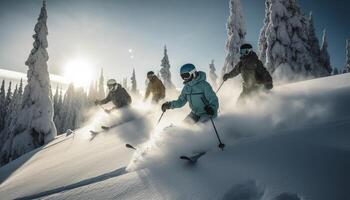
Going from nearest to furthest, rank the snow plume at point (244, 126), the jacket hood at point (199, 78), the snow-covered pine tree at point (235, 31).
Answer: the snow plume at point (244, 126), the jacket hood at point (199, 78), the snow-covered pine tree at point (235, 31)

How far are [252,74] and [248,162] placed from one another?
431cm

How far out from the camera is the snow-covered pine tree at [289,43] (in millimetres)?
24562

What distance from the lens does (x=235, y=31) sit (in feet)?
104

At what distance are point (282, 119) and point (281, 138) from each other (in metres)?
0.88

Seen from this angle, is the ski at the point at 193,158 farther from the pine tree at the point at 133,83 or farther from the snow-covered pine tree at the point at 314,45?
the pine tree at the point at 133,83

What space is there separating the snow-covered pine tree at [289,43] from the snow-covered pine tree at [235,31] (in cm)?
685

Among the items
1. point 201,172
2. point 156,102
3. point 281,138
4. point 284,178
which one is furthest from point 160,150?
point 156,102

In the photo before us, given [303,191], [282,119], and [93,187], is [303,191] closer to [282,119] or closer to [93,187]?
[282,119]

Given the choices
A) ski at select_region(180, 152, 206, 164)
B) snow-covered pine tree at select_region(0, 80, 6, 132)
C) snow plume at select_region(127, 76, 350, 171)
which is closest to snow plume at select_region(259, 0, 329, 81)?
snow plume at select_region(127, 76, 350, 171)

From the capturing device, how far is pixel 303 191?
2303 millimetres

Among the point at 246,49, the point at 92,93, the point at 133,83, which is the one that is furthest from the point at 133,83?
the point at 246,49

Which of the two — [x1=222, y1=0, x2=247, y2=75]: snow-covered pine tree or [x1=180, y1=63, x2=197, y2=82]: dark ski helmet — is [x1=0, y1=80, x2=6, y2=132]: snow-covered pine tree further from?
[x1=180, y1=63, x2=197, y2=82]: dark ski helmet

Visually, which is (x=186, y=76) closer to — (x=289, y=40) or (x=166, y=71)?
(x=289, y=40)

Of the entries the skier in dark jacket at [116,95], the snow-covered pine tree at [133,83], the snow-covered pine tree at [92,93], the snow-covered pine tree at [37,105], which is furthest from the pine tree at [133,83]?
the skier in dark jacket at [116,95]
